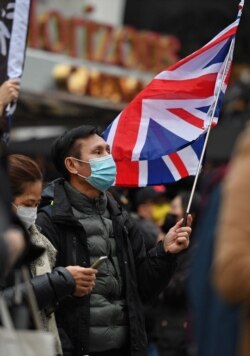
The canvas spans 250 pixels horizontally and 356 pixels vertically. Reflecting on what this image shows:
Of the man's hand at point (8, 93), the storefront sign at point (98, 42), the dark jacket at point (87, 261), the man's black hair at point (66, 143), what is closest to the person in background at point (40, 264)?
the dark jacket at point (87, 261)

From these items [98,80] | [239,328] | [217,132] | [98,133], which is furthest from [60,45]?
[239,328]

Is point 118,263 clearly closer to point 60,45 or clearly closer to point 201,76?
point 201,76

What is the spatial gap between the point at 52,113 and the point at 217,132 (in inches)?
331

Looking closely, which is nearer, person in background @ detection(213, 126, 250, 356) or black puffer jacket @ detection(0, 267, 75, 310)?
person in background @ detection(213, 126, 250, 356)

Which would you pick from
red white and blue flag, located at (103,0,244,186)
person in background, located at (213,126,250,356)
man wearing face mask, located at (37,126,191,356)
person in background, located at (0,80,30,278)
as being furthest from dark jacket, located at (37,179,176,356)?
person in background, located at (213,126,250,356)

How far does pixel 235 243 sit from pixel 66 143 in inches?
117

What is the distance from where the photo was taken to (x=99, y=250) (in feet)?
20.1

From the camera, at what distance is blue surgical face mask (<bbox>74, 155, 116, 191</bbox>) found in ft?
20.6

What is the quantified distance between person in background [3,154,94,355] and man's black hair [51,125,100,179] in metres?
0.45

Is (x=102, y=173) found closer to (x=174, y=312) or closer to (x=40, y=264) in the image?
(x=40, y=264)

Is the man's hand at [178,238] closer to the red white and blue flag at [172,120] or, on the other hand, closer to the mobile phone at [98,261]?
the mobile phone at [98,261]

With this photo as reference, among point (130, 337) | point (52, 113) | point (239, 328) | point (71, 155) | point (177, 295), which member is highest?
point (239, 328)

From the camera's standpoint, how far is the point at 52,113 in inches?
1029

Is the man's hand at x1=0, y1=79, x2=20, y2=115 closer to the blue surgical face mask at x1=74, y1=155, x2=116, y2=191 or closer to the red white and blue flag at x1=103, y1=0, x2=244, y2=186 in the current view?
the blue surgical face mask at x1=74, y1=155, x2=116, y2=191
